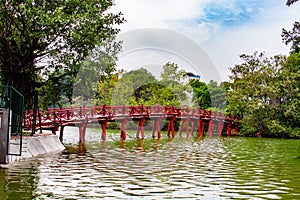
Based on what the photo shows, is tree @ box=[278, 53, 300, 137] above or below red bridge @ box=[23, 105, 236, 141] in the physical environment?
above

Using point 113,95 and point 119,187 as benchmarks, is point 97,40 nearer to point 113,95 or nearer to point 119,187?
point 119,187

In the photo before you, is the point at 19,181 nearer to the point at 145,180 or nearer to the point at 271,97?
the point at 145,180

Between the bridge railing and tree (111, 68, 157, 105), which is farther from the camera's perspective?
tree (111, 68, 157, 105)

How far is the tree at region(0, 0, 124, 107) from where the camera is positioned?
15.9m

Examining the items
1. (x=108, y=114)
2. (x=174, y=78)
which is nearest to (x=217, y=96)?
(x=174, y=78)

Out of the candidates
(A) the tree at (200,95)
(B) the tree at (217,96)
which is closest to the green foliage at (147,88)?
(A) the tree at (200,95)

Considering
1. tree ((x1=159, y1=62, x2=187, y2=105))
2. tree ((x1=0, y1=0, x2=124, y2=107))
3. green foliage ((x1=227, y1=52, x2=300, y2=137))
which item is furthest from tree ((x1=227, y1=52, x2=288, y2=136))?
tree ((x1=0, y1=0, x2=124, y2=107))

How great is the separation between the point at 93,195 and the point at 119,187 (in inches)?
40.8

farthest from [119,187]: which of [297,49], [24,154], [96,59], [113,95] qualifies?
[113,95]

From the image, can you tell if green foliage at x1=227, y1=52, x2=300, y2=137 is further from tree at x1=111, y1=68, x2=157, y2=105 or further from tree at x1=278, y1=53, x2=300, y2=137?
tree at x1=111, y1=68, x2=157, y2=105

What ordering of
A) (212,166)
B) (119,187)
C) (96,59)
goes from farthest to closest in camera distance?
(96,59) → (212,166) → (119,187)

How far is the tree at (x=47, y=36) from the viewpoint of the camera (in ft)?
52.0

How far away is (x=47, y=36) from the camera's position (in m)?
16.8

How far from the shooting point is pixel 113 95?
5128 cm
